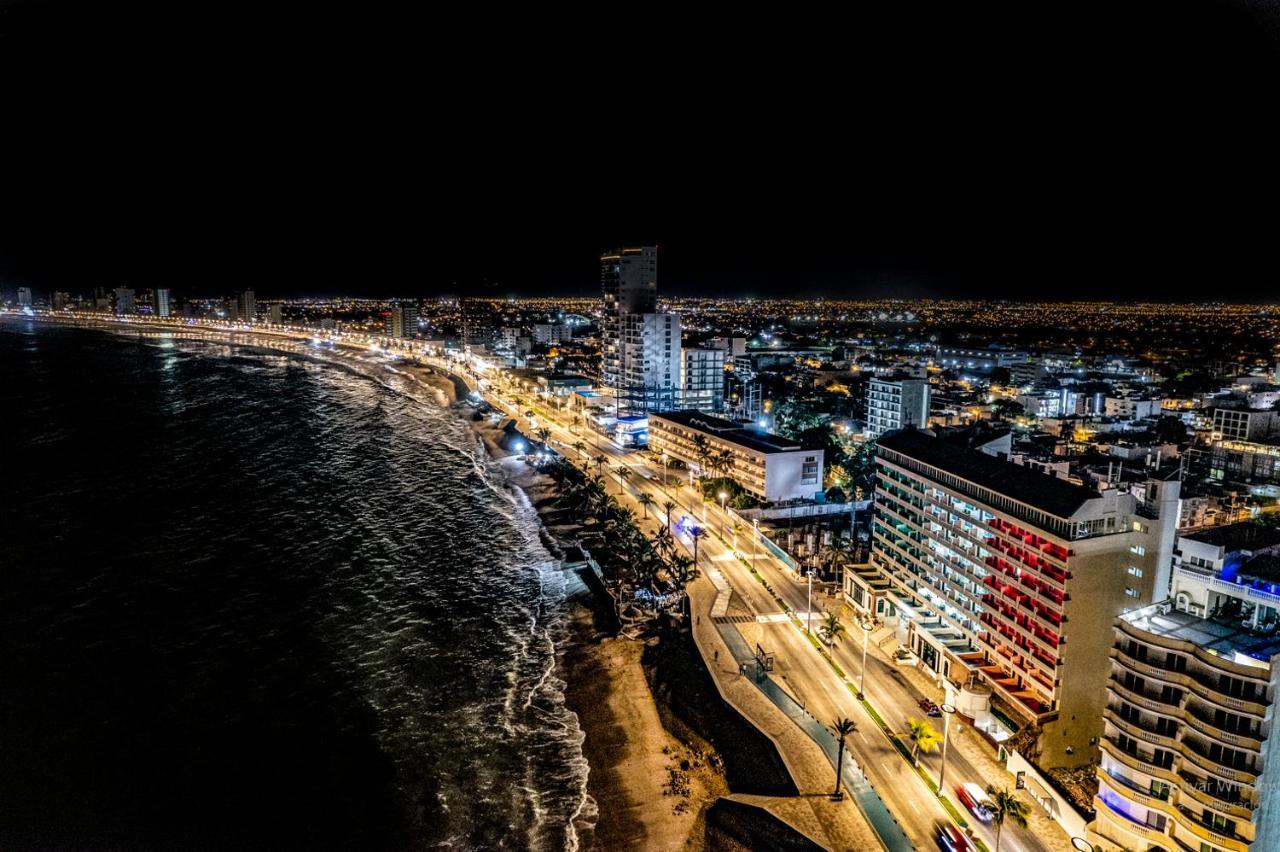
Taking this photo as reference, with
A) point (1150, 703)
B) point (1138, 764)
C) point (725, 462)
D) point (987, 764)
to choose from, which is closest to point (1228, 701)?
point (1150, 703)

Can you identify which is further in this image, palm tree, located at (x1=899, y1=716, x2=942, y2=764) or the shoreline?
palm tree, located at (x1=899, y1=716, x2=942, y2=764)

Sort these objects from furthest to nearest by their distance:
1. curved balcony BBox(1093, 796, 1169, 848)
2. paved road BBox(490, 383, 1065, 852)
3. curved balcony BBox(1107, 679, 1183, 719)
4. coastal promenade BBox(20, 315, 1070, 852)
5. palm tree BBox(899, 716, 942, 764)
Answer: palm tree BBox(899, 716, 942, 764) < paved road BBox(490, 383, 1065, 852) < coastal promenade BBox(20, 315, 1070, 852) < curved balcony BBox(1093, 796, 1169, 848) < curved balcony BBox(1107, 679, 1183, 719)

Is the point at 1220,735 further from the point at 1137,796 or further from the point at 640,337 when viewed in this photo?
the point at 640,337

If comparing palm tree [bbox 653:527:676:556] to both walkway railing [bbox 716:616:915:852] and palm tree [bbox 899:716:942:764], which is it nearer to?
walkway railing [bbox 716:616:915:852]

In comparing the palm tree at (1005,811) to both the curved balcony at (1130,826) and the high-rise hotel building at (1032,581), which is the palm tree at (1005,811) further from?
the high-rise hotel building at (1032,581)

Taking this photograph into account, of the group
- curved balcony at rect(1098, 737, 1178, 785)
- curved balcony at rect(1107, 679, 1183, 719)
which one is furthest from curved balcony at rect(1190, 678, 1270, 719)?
curved balcony at rect(1098, 737, 1178, 785)
